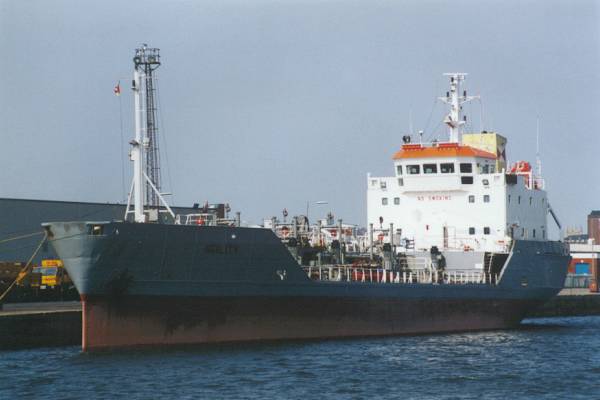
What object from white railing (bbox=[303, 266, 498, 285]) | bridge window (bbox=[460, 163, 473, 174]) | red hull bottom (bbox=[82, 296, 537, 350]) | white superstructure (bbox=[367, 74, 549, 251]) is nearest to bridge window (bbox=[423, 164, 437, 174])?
white superstructure (bbox=[367, 74, 549, 251])

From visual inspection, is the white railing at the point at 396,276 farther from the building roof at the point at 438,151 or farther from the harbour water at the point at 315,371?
the building roof at the point at 438,151

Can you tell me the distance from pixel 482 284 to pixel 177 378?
16.4 metres

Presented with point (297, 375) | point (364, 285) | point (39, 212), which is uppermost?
point (39, 212)

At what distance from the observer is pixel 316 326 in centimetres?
3506

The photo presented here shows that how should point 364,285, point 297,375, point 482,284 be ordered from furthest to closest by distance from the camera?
point 482,284
point 364,285
point 297,375

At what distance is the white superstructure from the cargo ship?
0.16 feet

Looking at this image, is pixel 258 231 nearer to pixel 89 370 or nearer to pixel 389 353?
pixel 389 353

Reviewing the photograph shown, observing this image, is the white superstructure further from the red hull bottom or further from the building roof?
the red hull bottom

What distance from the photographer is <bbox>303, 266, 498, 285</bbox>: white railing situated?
3681 cm

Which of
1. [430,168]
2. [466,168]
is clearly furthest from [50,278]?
[466,168]

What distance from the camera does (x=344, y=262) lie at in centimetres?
3850

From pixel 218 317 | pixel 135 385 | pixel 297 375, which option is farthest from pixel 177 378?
pixel 218 317

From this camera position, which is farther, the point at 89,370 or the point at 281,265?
the point at 281,265

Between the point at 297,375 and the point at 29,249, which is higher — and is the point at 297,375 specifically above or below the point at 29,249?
below
